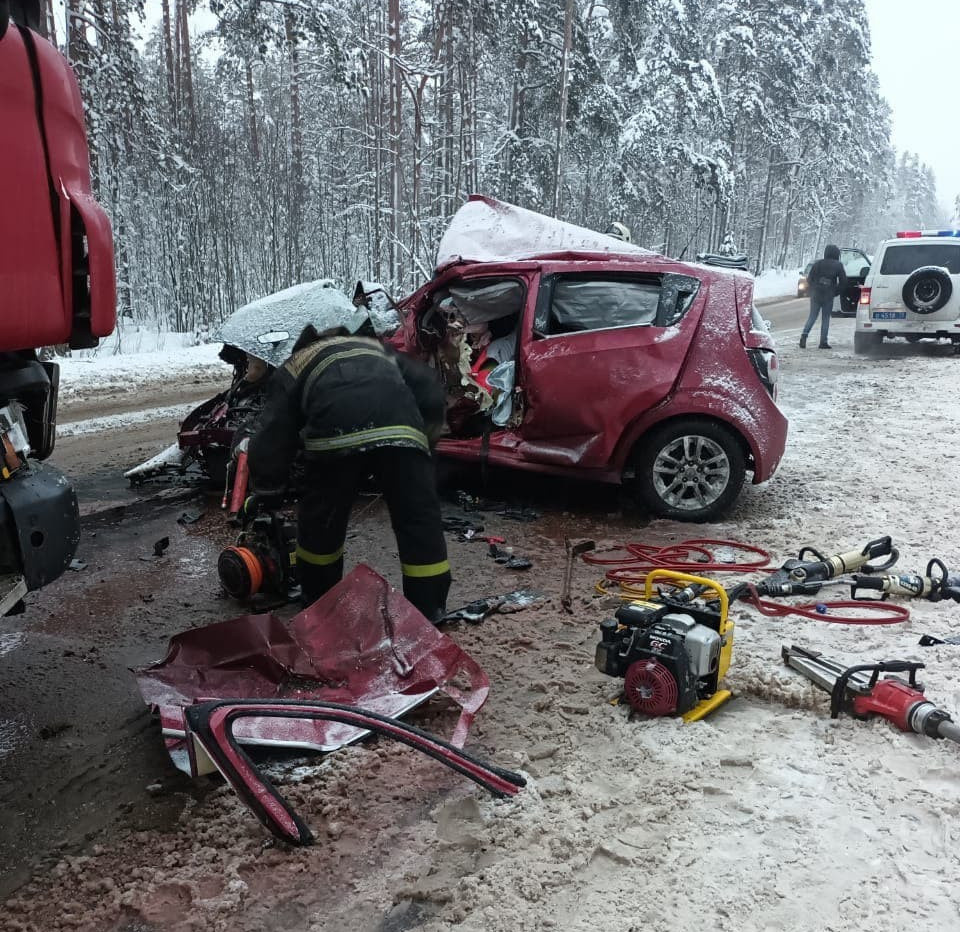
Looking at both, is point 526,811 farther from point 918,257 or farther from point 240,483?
point 918,257

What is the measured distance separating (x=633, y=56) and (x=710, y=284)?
26514 mm

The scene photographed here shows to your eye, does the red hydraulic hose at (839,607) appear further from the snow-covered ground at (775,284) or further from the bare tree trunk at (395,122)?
the snow-covered ground at (775,284)

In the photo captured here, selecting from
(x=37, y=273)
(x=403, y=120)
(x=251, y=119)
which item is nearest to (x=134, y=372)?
(x=37, y=273)

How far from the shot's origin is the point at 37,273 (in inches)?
90.6

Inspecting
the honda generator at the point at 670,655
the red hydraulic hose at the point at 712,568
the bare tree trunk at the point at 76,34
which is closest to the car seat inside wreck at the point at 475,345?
the red hydraulic hose at the point at 712,568

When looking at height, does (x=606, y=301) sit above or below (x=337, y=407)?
above

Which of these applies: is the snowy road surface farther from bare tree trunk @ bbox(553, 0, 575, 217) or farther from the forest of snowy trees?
bare tree trunk @ bbox(553, 0, 575, 217)

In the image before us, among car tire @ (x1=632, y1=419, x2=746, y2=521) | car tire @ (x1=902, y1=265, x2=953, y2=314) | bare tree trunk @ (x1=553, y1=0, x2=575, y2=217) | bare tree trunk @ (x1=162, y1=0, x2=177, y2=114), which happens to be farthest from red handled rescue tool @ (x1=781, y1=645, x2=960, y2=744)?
bare tree trunk @ (x1=162, y1=0, x2=177, y2=114)

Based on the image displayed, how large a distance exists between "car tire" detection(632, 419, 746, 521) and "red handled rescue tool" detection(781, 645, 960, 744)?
2.17m

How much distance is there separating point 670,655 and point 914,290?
11980mm

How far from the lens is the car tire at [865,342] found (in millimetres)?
13501

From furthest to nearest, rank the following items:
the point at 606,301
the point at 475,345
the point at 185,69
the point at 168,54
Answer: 1. the point at 185,69
2. the point at 168,54
3. the point at 475,345
4. the point at 606,301

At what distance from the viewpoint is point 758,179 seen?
46844 mm

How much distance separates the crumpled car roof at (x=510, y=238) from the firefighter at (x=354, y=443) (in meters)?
2.47
